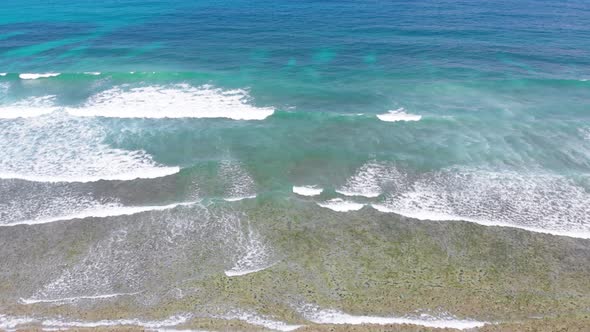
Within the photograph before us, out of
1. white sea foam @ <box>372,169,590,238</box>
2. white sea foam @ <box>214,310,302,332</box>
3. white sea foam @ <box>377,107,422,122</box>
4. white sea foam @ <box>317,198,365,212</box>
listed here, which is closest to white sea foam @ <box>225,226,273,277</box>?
white sea foam @ <box>214,310,302,332</box>

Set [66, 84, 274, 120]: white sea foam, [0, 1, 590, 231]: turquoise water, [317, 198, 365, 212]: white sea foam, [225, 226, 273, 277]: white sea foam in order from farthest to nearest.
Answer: [66, 84, 274, 120]: white sea foam
[0, 1, 590, 231]: turquoise water
[317, 198, 365, 212]: white sea foam
[225, 226, 273, 277]: white sea foam

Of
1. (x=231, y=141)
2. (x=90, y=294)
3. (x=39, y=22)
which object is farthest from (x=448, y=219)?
(x=39, y=22)

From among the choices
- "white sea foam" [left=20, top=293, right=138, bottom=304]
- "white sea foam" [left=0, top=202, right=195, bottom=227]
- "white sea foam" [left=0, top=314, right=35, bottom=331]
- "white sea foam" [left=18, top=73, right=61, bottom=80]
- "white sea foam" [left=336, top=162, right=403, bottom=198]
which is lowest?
"white sea foam" [left=0, top=314, right=35, bottom=331]

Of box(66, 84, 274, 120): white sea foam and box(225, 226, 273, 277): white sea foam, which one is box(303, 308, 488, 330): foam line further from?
box(66, 84, 274, 120): white sea foam

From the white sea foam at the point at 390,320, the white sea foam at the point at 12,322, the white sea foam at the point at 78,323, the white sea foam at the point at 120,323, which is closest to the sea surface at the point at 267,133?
the white sea foam at the point at 12,322

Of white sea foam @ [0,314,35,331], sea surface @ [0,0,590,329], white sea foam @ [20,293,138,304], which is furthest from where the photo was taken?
sea surface @ [0,0,590,329]

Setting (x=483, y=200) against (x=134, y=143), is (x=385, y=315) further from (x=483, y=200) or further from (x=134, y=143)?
(x=134, y=143)
